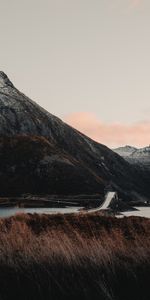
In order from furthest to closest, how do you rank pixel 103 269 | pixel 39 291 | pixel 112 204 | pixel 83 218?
pixel 112 204 → pixel 83 218 → pixel 103 269 → pixel 39 291

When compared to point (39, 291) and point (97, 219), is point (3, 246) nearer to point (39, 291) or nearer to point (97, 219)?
point (39, 291)

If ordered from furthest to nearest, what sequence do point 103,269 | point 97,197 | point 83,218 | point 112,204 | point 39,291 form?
point 97,197 → point 112,204 → point 83,218 → point 103,269 → point 39,291

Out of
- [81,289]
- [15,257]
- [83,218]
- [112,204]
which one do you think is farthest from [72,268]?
[112,204]

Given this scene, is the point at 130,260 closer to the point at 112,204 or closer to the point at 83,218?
the point at 83,218

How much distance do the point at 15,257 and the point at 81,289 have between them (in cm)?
197

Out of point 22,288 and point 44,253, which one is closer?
point 22,288

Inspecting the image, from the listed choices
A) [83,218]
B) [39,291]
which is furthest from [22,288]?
[83,218]

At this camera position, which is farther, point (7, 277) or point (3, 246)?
point (3, 246)

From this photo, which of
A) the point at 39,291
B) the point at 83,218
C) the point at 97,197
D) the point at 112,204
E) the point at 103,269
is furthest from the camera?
the point at 97,197

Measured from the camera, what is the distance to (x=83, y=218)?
3394cm

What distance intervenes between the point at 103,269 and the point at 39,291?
1.81 meters

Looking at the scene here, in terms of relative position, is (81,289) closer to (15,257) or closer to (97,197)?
(15,257)

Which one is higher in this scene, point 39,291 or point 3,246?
point 3,246

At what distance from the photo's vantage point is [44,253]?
1334 centimetres
